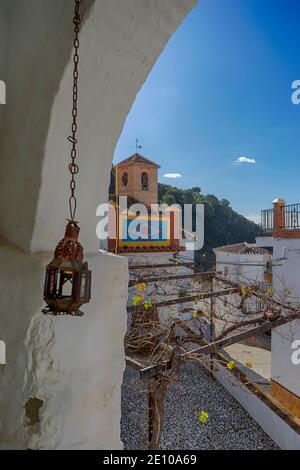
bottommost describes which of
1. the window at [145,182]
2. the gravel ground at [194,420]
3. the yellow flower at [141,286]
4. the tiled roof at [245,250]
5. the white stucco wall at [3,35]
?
the gravel ground at [194,420]

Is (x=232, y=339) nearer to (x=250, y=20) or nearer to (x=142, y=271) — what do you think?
(x=142, y=271)

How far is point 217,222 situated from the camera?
727 inches

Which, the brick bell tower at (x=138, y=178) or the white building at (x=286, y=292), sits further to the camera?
the brick bell tower at (x=138, y=178)

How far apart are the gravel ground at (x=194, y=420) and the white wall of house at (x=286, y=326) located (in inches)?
41.5

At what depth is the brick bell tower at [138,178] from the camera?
40.0 feet

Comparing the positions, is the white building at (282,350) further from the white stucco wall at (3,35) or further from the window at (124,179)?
the window at (124,179)

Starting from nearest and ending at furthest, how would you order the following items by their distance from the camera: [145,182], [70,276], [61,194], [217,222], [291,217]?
[70,276], [61,194], [291,217], [145,182], [217,222]

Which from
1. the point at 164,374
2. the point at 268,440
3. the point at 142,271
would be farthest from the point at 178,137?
the point at 268,440

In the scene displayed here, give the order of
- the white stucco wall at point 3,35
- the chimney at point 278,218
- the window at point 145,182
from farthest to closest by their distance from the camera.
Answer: the window at point 145,182
the chimney at point 278,218
the white stucco wall at point 3,35

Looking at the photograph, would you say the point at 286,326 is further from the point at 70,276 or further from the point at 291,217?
the point at 70,276

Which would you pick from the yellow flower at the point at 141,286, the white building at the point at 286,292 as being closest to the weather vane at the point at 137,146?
the white building at the point at 286,292

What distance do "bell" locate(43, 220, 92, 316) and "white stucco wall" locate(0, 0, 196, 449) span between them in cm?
12

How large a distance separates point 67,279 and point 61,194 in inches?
14.4

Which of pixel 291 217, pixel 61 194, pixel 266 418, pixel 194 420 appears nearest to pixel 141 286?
pixel 194 420
